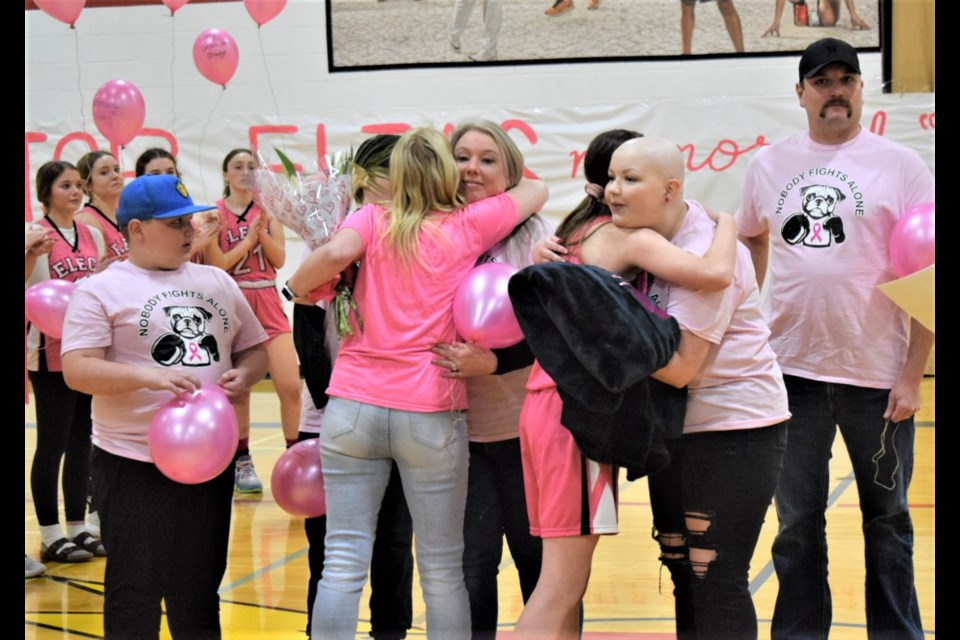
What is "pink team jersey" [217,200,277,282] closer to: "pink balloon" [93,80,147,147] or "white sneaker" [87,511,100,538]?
"pink balloon" [93,80,147,147]

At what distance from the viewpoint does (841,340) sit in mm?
2850

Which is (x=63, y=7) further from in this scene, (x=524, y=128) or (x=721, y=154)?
(x=721, y=154)

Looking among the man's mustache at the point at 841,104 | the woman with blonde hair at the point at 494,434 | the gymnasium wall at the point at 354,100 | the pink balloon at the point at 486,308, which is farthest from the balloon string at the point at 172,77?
the man's mustache at the point at 841,104

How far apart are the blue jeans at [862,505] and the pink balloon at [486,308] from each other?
2.59 ft

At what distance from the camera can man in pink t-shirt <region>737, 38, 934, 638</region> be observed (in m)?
2.81

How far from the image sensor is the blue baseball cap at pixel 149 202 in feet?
9.08

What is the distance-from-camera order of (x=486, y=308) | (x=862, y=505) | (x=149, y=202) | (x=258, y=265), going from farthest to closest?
(x=258, y=265) → (x=862, y=505) → (x=149, y=202) → (x=486, y=308)

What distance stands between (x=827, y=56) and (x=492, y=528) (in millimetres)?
1445

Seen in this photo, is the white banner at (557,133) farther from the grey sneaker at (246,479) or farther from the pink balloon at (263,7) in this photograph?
the pink balloon at (263,7)

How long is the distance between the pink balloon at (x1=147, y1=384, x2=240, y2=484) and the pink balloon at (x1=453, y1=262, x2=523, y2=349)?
62cm

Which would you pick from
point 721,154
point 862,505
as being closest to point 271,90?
point 721,154

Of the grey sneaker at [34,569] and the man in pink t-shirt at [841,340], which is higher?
the man in pink t-shirt at [841,340]

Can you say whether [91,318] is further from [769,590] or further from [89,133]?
[89,133]

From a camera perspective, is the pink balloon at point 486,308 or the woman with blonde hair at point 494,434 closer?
the pink balloon at point 486,308
